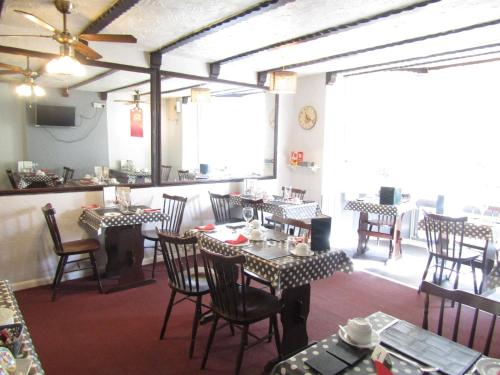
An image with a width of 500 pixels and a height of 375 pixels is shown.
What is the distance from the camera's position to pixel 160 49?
13.3 feet

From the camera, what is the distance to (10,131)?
6.55m

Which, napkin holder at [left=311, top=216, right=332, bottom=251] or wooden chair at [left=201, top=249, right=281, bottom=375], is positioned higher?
napkin holder at [left=311, top=216, right=332, bottom=251]

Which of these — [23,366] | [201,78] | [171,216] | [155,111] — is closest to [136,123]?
[201,78]

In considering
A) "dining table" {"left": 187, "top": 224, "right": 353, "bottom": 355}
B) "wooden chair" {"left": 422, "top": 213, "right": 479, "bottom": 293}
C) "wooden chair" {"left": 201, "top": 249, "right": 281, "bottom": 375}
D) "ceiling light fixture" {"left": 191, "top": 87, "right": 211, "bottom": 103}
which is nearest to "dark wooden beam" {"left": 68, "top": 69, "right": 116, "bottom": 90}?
"ceiling light fixture" {"left": 191, "top": 87, "right": 211, "bottom": 103}

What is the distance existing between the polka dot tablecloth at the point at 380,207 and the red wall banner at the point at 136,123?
14.2 ft

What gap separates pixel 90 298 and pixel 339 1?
3.35m

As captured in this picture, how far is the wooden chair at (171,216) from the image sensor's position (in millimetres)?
3978

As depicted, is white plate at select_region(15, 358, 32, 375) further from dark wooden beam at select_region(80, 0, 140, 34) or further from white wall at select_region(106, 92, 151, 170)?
white wall at select_region(106, 92, 151, 170)

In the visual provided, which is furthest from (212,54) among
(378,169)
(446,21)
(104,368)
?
(104,368)

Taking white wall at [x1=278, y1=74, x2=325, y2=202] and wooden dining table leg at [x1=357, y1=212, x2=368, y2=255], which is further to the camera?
white wall at [x1=278, y1=74, x2=325, y2=202]

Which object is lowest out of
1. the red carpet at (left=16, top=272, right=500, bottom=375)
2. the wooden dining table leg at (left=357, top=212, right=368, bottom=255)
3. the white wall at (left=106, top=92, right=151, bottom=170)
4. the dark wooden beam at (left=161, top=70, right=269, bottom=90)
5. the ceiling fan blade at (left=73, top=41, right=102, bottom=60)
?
the red carpet at (left=16, top=272, right=500, bottom=375)

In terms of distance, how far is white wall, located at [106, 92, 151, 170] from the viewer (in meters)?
7.45

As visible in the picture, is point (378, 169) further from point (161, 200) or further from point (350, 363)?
point (350, 363)

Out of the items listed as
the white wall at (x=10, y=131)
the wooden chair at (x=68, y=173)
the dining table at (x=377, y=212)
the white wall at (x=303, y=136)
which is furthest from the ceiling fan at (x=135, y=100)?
the dining table at (x=377, y=212)
